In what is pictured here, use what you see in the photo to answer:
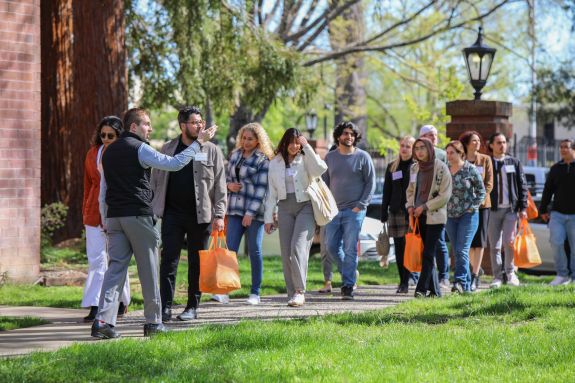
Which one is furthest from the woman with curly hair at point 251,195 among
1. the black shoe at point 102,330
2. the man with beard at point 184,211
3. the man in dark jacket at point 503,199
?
the man in dark jacket at point 503,199

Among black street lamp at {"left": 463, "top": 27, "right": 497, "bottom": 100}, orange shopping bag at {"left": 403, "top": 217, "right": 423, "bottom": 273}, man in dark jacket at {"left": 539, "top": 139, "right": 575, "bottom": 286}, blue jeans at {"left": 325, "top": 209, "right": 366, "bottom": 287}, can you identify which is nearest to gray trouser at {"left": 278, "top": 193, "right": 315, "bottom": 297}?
blue jeans at {"left": 325, "top": 209, "right": 366, "bottom": 287}

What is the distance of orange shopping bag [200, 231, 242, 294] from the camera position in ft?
32.4

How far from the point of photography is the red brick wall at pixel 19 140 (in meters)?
13.4

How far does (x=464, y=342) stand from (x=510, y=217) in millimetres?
6211

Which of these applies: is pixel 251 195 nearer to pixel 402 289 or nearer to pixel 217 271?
pixel 217 271

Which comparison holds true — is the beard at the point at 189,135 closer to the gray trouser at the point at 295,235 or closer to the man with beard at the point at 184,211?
the man with beard at the point at 184,211

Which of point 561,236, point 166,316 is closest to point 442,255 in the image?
point 561,236

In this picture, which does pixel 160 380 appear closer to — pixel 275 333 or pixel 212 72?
pixel 275 333

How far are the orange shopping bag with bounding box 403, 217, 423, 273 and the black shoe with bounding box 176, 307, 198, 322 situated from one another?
2.98 meters

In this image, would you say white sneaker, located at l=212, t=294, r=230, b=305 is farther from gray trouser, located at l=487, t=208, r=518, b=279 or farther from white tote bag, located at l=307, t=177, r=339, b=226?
gray trouser, located at l=487, t=208, r=518, b=279

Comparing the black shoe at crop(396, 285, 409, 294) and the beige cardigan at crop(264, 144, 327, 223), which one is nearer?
the beige cardigan at crop(264, 144, 327, 223)

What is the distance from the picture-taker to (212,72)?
822 inches

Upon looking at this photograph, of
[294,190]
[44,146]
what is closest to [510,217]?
[294,190]

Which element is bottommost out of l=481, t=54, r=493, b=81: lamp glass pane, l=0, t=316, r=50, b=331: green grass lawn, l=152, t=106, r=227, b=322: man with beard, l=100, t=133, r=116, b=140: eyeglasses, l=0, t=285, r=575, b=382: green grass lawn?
l=0, t=285, r=575, b=382: green grass lawn
